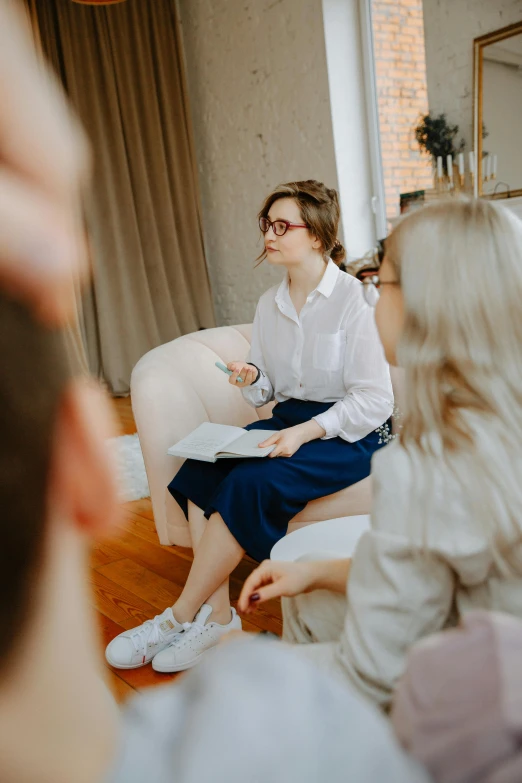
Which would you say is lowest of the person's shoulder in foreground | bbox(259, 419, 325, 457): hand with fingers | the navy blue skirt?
the navy blue skirt

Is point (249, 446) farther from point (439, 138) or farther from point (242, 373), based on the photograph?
point (439, 138)

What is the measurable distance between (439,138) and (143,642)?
114 inches

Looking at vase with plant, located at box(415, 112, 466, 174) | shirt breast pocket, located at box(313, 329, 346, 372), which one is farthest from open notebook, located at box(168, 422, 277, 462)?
vase with plant, located at box(415, 112, 466, 174)

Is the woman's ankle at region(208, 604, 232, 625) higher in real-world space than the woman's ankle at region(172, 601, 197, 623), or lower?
lower

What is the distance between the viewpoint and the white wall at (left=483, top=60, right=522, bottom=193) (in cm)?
302

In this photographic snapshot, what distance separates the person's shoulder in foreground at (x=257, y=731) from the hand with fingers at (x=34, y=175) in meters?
0.15

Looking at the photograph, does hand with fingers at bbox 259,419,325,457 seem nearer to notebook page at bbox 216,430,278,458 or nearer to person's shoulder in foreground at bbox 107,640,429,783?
notebook page at bbox 216,430,278,458

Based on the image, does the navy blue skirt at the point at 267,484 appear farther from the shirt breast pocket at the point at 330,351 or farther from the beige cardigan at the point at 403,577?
the beige cardigan at the point at 403,577

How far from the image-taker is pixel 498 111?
123 inches

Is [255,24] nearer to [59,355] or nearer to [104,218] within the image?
[104,218]

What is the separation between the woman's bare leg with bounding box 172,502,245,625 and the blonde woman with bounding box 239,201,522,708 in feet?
2.55

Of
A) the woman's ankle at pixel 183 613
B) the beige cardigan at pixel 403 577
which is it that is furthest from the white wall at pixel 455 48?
the beige cardigan at pixel 403 577

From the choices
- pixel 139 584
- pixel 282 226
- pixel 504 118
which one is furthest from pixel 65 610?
pixel 504 118

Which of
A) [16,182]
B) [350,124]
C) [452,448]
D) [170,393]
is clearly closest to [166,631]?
[170,393]
